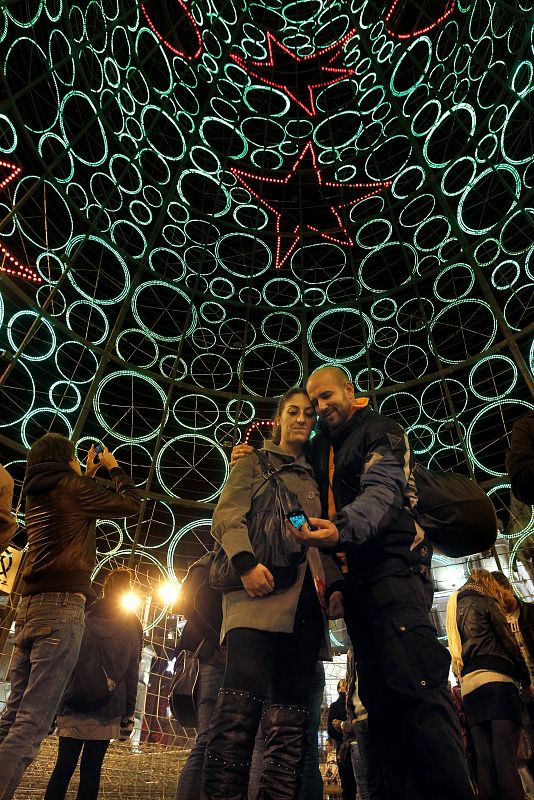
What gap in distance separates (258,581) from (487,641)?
Answer: 2849mm

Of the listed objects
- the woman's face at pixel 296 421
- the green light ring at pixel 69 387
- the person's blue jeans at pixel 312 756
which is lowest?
the person's blue jeans at pixel 312 756

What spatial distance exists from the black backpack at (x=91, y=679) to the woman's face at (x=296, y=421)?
8.10ft

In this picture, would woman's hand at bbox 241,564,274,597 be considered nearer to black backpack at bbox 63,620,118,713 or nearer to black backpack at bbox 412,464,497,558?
black backpack at bbox 412,464,497,558

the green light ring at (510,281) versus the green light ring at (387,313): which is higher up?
the green light ring at (387,313)

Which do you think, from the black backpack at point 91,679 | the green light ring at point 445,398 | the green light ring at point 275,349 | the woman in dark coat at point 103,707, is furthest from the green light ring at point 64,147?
the black backpack at point 91,679

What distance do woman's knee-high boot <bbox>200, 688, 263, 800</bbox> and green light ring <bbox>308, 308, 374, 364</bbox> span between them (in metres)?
12.7

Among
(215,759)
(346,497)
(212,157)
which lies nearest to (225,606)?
(215,759)

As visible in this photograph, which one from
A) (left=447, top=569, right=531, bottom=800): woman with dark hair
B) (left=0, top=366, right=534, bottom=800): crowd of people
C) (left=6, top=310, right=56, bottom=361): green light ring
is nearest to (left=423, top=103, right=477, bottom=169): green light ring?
(left=6, top=310, right=56, bottom=361): green light ring

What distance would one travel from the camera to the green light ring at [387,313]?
14626mm

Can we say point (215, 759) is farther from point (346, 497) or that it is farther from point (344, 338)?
point (344, 338)

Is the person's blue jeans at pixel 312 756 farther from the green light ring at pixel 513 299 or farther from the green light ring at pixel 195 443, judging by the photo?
the green light ring at pixel 513 299

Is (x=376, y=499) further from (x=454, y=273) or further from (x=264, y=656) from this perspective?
(x=454, y=273)

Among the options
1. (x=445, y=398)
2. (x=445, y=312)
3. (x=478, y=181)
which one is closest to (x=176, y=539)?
(x=445, y=398)

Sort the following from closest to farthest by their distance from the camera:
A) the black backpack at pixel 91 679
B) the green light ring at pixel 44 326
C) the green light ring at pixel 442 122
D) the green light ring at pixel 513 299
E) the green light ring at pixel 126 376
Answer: the black backpack at pixel 91 679 < the green light ring at pixel 44 326 < the green light ring at pixel 513 299 < the green light ring at pixel 126 376 < the green light ring at pixel 442 122
